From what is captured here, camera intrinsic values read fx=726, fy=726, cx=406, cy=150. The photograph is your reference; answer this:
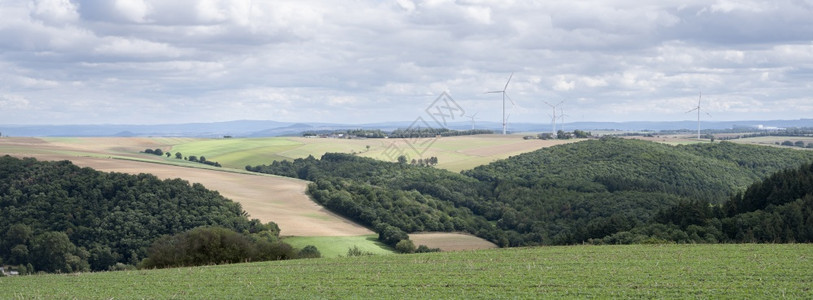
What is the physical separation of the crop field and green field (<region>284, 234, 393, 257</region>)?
3612 centimetres

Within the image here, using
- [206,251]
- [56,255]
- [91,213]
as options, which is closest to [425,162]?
[91,213]

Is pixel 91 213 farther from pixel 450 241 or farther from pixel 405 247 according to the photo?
pixel 450 241

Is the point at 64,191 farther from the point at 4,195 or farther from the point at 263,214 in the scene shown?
the point at 263,214

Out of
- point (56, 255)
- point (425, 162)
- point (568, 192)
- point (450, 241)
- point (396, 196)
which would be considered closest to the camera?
point (56, 255)

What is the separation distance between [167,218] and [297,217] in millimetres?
16939

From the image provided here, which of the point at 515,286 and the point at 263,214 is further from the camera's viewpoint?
the point at 263,214

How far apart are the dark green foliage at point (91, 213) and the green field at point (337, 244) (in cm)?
391

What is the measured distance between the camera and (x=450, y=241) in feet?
320

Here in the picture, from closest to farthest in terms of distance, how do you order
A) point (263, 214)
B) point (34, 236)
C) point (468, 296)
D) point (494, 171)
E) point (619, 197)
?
1. point (468, 296)
2. point (34, 236)
3. point (263, 214)
4. point (619, 197)
5. point (494, 171)

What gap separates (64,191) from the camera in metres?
94.8

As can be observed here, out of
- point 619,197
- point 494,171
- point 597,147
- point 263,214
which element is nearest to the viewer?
point 263,214

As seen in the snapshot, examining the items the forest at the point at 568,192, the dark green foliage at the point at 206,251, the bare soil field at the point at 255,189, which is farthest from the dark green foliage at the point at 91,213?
the dark green foliage at the point at 206,251

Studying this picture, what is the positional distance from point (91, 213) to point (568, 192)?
82.6m

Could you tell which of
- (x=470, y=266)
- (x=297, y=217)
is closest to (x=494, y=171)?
(x=297, y=217)
